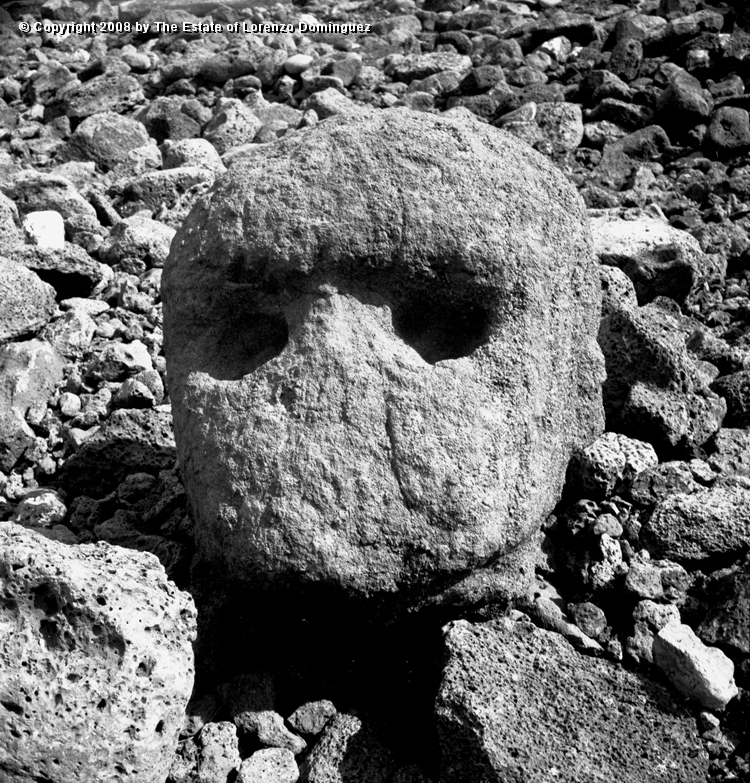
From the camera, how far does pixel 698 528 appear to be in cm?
323

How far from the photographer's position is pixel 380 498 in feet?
8.54

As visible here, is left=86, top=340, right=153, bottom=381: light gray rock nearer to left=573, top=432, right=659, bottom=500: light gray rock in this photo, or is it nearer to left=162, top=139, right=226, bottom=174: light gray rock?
left=573, top=432, right=659, bottom=500: light gray rock

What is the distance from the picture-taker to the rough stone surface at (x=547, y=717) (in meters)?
2.35

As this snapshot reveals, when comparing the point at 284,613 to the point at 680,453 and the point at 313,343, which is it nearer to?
the point at 313,343

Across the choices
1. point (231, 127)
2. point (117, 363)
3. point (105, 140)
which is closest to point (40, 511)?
point (117, 363)

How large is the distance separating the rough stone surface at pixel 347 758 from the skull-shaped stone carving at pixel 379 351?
342mm

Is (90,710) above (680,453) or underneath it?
above

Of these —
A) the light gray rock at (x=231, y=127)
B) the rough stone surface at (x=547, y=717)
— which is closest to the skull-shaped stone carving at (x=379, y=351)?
the rough stone surface at (x=547, y=717)

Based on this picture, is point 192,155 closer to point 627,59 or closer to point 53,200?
point 53,200

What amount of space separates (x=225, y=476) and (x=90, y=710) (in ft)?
2.14

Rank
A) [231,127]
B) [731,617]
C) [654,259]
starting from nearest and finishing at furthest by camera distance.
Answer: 1. [731,617]
2. [654,259]
3. [231,127]

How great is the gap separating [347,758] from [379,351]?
3.23 feet

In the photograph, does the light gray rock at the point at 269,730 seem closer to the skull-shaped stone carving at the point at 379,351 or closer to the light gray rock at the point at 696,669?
the skull-shaped stone carving at the point at 379,351

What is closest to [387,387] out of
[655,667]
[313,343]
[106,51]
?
[313,343]
